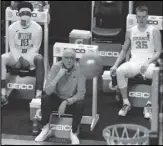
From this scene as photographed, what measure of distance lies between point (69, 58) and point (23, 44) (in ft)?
4.47

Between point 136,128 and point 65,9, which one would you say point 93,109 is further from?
point 65,9

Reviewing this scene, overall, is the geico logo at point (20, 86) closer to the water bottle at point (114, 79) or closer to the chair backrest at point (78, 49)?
the chair backrest at point (78, 49)

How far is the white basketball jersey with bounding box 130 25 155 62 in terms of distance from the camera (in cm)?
941

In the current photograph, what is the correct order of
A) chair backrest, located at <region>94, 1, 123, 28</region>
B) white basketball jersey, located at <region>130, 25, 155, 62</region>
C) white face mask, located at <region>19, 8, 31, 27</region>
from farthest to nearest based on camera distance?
chair backrest, located at <region>94, 1, 123, 28</region>
white face mask, located at <region>19, 8, 31, 27</region>
white basketball jersey, located at <region>130, 25, 155, 62</region>

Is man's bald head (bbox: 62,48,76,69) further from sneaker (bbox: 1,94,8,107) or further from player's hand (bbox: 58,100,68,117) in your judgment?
sneaker (bbox: 1,94,8,107)

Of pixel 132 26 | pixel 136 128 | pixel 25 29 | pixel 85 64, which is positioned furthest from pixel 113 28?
pixel 136 128

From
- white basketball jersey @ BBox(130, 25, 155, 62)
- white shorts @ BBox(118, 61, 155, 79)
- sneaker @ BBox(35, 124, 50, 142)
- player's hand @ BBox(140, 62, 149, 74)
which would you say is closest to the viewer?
sneaker @ BBox(35, 124, 50, 142)

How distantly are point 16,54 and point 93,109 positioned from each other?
137 centimetres

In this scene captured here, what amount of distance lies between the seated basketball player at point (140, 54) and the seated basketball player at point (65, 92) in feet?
2.93

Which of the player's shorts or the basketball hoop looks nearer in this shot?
the basketball hoop

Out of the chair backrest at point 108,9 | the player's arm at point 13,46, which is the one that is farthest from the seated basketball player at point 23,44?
the chair backrest at point 108,9

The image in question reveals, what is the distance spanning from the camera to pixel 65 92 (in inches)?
340

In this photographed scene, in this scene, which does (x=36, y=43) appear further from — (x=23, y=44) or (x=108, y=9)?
(x=108, y=9)

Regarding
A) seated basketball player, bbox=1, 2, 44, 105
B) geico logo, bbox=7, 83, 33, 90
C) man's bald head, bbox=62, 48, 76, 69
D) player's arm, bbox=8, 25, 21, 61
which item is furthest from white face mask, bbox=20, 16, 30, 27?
man's bald head, bbox=62, 48, 76, 69
